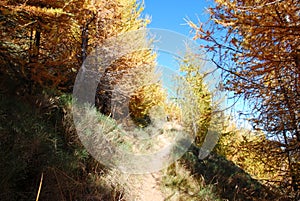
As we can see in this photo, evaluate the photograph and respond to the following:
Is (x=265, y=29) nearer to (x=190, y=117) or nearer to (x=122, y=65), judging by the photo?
(x=122, y=65)

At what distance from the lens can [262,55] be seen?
10.3 feet

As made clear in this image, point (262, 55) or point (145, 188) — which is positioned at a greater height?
point (262, 55)

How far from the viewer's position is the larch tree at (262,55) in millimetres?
3077

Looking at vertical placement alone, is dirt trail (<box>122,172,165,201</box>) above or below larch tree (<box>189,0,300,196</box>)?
below

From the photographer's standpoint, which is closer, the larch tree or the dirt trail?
the larch tree

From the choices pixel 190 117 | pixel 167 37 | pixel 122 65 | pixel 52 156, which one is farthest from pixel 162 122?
pixel 52 156

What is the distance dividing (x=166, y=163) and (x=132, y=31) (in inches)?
234

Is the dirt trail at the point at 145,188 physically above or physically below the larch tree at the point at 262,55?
below

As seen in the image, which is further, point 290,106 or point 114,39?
point 114,39

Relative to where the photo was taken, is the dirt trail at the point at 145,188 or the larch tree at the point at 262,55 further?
the dirt trail at the point at 145,188

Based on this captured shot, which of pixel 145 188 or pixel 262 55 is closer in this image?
pixel 262 55

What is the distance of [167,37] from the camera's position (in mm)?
12727

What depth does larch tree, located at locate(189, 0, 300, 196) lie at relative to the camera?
308 centimetres

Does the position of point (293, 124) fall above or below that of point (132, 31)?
→ below
